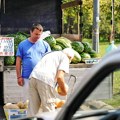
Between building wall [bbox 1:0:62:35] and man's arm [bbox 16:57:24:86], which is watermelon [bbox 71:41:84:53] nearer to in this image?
man's arm [bbox 16:57:24:86]

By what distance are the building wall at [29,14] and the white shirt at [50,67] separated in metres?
7.29

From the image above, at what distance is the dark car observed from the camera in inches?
102

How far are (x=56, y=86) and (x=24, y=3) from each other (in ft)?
24.8

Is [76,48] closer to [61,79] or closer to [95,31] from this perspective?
[95,31]

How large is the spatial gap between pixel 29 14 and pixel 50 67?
25.3 ft

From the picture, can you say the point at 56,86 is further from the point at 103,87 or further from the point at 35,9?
the point at 35,9

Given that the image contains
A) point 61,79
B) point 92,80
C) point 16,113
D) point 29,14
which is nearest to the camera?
point 92,80

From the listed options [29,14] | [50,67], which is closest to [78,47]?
[50,67]

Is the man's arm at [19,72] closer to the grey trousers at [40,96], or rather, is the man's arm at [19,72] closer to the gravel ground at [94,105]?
the grey trousers at [40,96]

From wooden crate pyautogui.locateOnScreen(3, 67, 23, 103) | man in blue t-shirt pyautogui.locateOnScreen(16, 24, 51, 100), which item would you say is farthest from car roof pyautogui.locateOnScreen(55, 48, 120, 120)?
wooden crate pyautogui.locateOnScreen(3, 67, 23, 103)

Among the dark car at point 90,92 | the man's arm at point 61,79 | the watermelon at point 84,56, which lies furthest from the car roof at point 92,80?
the watermelon at point 84,56

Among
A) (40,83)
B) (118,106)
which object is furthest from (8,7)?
(118,106)

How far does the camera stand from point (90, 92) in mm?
2736

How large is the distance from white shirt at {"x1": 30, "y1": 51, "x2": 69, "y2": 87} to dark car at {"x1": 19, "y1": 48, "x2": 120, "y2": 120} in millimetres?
3235
